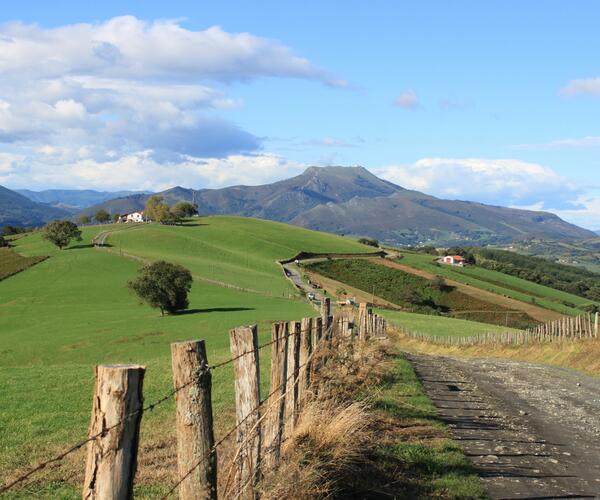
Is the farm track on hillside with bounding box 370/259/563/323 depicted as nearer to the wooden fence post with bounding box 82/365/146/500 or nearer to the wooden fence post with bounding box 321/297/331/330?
the wooden fence post with bounding box 321/297/331/330

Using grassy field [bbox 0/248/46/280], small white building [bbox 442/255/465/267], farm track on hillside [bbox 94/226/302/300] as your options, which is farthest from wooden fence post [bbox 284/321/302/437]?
small white building [bbox 442/255/465/267]

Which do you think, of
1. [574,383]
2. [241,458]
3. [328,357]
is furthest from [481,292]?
[241,458]

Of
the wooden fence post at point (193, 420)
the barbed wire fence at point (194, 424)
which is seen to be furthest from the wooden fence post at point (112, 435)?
the wooden fence post at point (193, 420)

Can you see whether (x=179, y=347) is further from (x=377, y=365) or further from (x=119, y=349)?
(x=119, y=349)

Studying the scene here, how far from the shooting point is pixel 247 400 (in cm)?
741

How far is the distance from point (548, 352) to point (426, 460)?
25066mm

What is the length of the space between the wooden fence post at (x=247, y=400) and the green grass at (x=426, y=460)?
8.98ft

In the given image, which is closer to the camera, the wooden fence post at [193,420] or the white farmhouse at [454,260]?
the wooden fence post at [193,420]

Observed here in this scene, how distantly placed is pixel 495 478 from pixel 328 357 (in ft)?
16.7

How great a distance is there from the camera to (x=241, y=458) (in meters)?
7.14

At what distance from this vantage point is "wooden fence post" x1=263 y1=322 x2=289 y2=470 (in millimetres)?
8074

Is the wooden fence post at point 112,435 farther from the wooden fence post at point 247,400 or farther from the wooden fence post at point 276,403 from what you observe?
the wooden fence post at point 276,403

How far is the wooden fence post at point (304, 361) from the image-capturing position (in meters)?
10.5

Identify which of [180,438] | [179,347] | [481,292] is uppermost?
[179,347]
